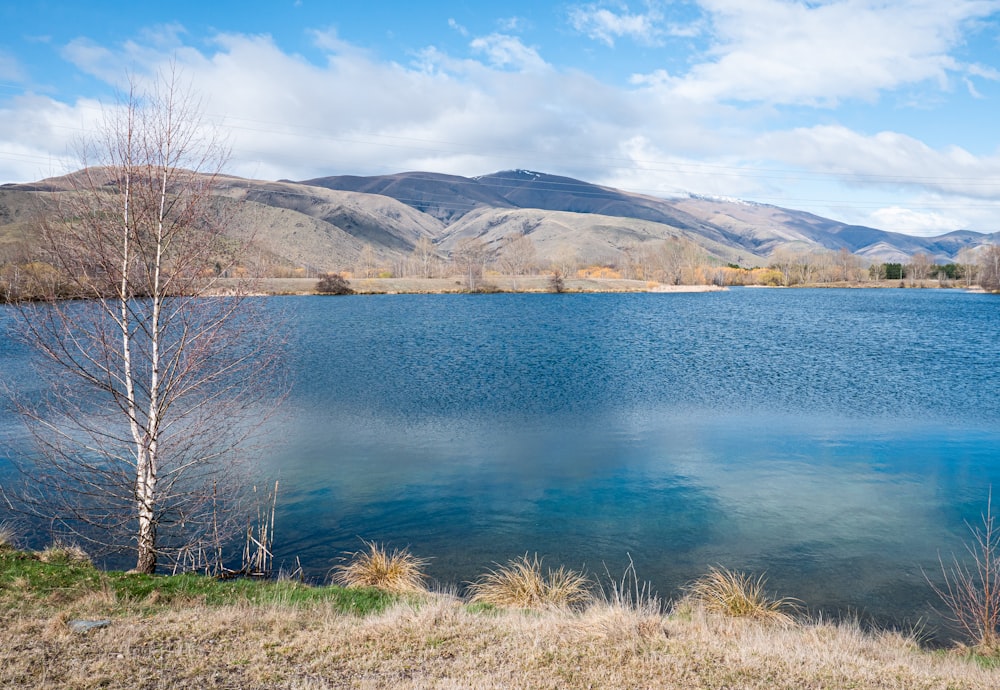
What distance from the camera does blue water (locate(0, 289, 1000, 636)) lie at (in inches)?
543

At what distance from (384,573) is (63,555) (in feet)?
19.4

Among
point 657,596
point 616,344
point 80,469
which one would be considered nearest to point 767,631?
point 657,596

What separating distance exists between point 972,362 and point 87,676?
4508 cm

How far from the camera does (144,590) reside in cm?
991

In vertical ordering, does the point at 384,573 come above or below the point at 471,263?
below

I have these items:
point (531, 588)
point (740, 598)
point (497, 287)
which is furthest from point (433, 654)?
point (497, 287)

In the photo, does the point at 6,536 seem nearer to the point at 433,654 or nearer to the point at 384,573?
the point at 384,573

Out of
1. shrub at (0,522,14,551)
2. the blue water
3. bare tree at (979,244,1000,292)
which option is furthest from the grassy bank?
bare tree at (979,244,1000,292)

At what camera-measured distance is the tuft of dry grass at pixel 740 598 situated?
10.6m

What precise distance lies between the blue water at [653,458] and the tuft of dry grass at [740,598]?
50 centimetres

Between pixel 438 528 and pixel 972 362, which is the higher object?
pixel 972 362

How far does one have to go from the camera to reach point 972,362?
1486 inches

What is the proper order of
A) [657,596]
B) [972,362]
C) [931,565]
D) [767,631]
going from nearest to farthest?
[767,631] → [657,596] → [931,565] → [972,362]

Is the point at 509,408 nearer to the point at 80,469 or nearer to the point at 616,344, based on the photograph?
the point at 80,469
